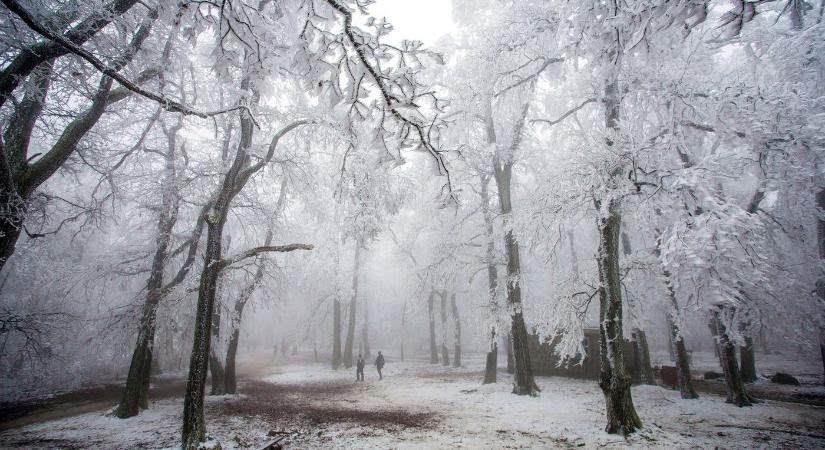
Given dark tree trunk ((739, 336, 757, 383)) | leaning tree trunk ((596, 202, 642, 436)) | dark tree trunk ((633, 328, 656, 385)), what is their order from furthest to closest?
dark tree trunk ((739, 336, 757, 383)) → dark tree trunk ((633, 328, 656, 385)) → leaning tree trunk ((596, 202, 642, 436))

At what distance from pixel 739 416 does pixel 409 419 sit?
8.56 metres

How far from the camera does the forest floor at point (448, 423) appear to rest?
6.99m

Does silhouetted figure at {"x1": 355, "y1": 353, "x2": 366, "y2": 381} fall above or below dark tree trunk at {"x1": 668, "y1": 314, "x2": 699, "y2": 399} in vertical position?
below

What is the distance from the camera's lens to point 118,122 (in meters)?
10.1

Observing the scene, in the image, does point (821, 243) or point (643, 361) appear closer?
point (821, 243)

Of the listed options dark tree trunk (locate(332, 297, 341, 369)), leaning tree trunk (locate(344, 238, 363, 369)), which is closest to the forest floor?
dark tree trunk (locate(332, 297, 341, 369))

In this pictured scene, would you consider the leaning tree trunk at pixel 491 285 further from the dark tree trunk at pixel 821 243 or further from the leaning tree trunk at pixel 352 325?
the leaning tree trunk at pixel 352 325

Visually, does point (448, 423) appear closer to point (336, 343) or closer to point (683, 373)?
point (683, 373)

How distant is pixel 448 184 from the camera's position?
246 cm

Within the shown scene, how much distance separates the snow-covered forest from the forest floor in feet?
0.33

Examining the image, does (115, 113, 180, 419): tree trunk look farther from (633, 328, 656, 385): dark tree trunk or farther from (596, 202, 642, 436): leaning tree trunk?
(633, 328, 656, 385): dark tree trunk

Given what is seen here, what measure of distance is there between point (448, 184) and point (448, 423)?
317 inches

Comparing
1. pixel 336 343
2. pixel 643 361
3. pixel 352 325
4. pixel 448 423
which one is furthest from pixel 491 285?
pixel 336 343

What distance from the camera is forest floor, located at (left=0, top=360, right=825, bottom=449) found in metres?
6.99
